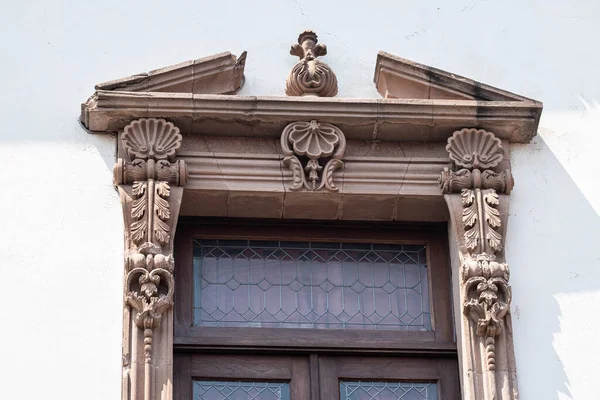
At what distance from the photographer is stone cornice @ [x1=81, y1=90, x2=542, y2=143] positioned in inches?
389

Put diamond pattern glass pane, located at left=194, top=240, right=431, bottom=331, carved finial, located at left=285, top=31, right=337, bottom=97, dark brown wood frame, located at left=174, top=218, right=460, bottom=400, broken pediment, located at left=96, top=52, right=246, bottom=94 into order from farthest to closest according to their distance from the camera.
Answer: carved finial, located at left=285, top=31, right=337, bottom=97, broken pediment, located at left=96, top=52, right=246, bottom=94, diamond pattern glass pane, located at left=194, top=240, right=431, bottom=331, dark brown wood frame, located at left=174, top=218, right=460, bottom=400

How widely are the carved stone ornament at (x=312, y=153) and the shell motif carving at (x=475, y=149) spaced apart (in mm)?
583

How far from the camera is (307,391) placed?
31.4 ft

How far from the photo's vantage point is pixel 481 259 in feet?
31.7

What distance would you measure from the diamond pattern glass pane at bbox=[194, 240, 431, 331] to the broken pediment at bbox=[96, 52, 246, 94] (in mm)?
810

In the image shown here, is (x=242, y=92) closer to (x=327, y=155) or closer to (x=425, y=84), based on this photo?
(x=327, y=155)

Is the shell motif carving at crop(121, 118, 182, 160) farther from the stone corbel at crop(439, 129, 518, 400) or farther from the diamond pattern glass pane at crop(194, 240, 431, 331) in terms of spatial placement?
the stone corbel at crop(439, 129, 518, 400)

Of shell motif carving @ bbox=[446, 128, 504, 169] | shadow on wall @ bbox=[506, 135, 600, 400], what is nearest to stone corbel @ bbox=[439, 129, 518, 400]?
shell motif carving @ bbox=[446, 128, 504, 169]

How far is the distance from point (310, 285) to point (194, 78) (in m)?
1.24

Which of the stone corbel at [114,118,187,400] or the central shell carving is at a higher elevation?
the central shell carving

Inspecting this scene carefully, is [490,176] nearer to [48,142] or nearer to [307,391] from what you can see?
[307,391]

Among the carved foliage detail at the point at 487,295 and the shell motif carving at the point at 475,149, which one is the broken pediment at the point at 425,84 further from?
the carved foliage detail at the point at 487,295

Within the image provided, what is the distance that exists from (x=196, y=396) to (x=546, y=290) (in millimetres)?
1836

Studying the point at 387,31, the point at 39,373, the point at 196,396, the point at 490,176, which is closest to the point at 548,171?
the point at 490,176
